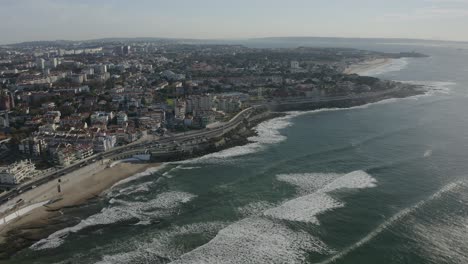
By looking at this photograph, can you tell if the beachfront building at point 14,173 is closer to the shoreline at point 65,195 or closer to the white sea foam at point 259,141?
the shoreline at point 65,195

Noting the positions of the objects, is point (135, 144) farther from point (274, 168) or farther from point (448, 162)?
point (448, 162)

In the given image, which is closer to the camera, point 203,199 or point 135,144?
point 203,199

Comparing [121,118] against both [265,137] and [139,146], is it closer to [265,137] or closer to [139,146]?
[139,146]

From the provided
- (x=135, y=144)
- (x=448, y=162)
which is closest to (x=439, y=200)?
(x=448, y=162)

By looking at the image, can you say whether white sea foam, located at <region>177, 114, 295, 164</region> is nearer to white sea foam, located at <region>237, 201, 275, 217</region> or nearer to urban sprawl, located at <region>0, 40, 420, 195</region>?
urban sprawl, located at <region>0, 40, 420, 195</region>

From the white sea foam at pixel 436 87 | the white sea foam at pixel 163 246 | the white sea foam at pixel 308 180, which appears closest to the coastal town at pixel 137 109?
the white sea foam at pixel 436 87

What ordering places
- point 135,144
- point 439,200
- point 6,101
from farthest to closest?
point 6,101 → point 135,144 → point 439,200


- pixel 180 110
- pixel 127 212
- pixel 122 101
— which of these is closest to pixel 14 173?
pixel 127 212
